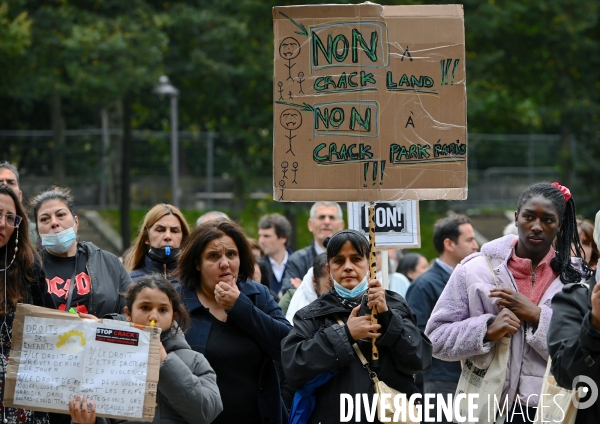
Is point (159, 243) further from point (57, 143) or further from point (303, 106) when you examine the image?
point (57, 143)

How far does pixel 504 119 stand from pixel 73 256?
23901mm

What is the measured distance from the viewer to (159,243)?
687 centimetres

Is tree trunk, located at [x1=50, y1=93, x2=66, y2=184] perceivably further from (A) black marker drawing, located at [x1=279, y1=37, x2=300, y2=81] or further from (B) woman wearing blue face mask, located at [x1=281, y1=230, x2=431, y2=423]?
(B) woman wearing blue face mask, located at [x1=281, y1=230, x2=431, y2=423]

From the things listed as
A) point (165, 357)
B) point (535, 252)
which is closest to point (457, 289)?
point (535, 252)

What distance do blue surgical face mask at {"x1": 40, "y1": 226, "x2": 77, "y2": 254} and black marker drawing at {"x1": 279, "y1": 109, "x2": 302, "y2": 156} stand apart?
1471 mm

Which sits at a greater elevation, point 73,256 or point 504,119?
point 504,119

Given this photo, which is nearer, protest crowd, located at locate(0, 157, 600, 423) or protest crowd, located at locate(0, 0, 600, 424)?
protest crowd, located at locate(0, 0, 600, 424)

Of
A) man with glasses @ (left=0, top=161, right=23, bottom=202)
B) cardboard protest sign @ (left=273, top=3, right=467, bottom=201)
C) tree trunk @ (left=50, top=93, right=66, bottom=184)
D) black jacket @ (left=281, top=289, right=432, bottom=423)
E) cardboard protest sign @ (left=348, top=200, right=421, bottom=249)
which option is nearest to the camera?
black jacket @ (left=281, top=289, right=432, bottom=423)

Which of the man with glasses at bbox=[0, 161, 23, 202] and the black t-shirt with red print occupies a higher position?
the man with glasses at bbox=[0, 161, 23, 202]

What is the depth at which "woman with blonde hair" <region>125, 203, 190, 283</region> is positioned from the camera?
6816 mm

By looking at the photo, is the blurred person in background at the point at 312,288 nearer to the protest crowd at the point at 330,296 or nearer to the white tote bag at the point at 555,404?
the protest crowd at the point at 330,296

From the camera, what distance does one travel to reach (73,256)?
621cm

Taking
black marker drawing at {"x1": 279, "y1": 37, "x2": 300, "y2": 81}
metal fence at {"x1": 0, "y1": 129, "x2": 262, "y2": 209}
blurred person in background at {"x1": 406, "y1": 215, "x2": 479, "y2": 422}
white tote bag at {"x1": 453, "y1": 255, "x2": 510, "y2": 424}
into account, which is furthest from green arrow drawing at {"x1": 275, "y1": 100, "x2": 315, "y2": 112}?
metal fence at {"x1": 0, "y1": 129, "x2": 262, "y2": 209}

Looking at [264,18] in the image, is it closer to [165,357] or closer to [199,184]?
[199,184]
